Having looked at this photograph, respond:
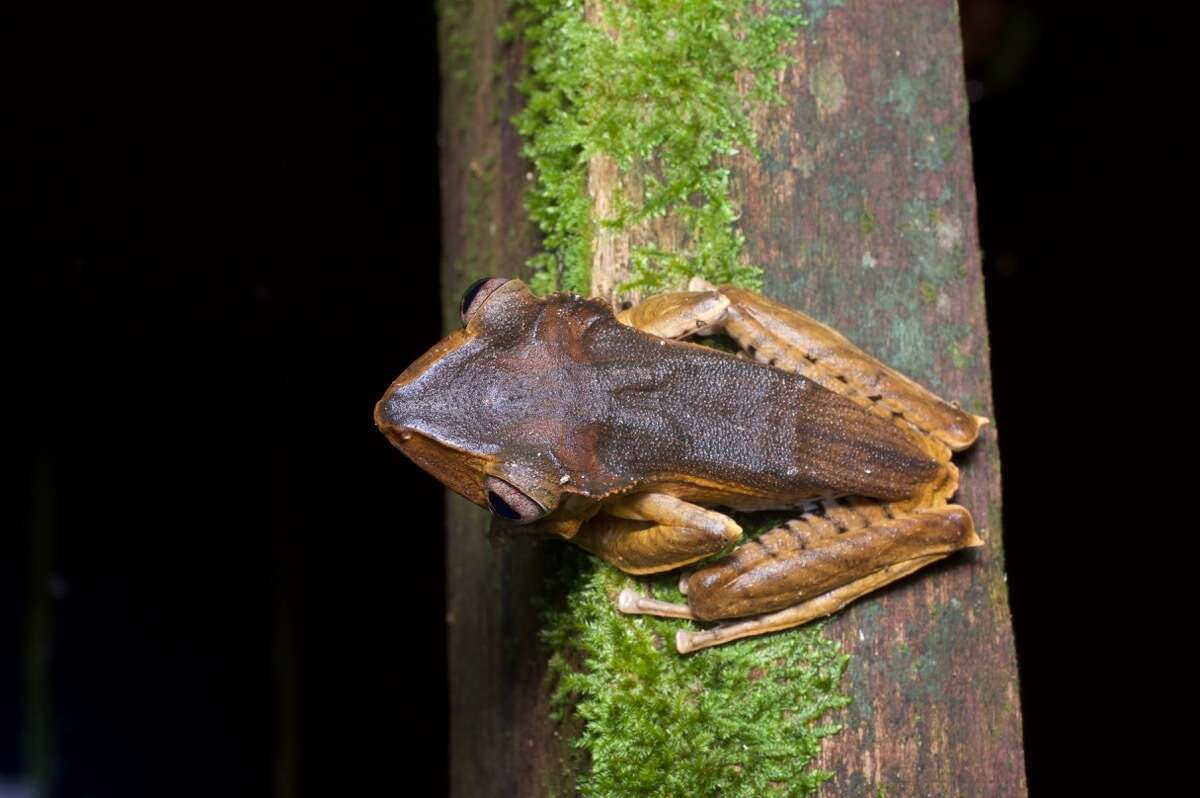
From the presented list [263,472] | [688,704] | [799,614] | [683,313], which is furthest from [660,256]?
[263,472]

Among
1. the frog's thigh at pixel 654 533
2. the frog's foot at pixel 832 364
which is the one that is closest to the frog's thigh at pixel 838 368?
the frog's foot at pixel 832 364

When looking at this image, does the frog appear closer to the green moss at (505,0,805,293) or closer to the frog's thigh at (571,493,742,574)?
the frog's thigh at (571,493,742,574)

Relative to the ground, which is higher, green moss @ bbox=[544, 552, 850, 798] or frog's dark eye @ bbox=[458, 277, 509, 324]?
frog's dark eye @ bbox=[458, 277, 509, 324]

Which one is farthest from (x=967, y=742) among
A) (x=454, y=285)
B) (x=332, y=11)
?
(x=332, y=11)

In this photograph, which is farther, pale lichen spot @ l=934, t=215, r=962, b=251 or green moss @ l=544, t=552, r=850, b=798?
pale lichen spot @ l=934, t=215, r=962, b=251

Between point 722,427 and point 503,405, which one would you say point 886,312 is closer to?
point 722,427

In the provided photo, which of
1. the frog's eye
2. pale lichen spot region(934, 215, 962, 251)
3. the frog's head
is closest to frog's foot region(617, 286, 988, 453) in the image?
the frog's head

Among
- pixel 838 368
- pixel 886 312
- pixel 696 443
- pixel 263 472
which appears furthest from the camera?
pixel 263 472

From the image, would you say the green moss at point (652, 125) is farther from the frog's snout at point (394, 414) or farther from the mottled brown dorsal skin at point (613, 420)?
the frog's snout at point (394, 414)
